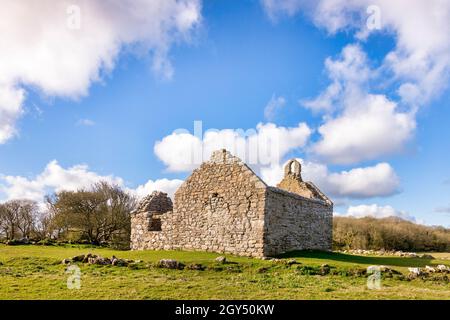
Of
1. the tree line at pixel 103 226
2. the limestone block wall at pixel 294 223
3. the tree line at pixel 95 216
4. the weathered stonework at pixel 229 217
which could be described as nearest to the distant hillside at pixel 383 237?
the tree line at pixel 103 226

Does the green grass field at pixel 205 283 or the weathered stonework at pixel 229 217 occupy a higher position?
the weathered stonework at pixel 229 217

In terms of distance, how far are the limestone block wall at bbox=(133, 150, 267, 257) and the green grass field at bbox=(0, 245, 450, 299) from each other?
2689mm

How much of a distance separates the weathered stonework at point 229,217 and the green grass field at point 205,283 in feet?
9.32

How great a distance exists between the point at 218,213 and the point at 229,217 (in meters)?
0.84

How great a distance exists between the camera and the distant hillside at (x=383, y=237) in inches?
1654

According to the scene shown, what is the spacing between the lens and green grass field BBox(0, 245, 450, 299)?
1116 cm

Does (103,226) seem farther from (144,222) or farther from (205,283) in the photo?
(205,283)

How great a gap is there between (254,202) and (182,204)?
16.5 feet

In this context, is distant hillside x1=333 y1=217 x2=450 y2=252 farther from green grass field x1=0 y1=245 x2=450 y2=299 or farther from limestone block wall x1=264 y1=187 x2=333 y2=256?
green grass field x1=0 y1=245 x2=450 y2=299

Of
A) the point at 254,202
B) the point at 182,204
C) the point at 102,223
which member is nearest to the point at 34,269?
Result: the point at 182,204

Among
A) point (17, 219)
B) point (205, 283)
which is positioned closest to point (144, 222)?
point (205, 283)

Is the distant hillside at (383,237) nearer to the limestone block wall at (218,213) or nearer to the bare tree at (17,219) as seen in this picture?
the limestone block wall at (218,213)
